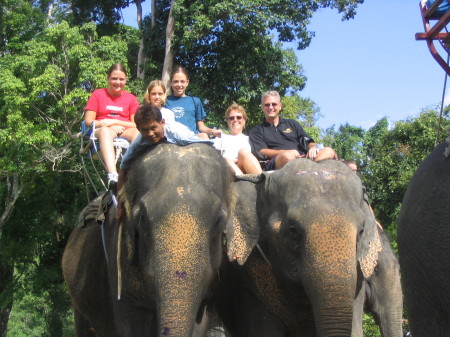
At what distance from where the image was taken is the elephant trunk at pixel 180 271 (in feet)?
15.3

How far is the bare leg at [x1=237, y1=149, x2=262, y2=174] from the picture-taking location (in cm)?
703

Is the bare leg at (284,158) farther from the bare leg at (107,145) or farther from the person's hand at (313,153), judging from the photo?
the bare leg at (107,145)

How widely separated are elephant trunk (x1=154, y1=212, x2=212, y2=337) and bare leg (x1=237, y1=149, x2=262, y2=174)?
210 cm

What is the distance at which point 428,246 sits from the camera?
3.22m

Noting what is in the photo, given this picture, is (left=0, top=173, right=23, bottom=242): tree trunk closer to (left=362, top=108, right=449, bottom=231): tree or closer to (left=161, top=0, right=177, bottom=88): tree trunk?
(left=161, top=0, right=177, bottom=88): tree trunk

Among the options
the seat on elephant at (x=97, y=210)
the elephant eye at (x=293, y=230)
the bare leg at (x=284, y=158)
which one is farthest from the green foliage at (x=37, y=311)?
the elephant eye at (x=293, y=230)

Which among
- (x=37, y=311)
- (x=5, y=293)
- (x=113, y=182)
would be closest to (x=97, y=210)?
(x=113, y=182)

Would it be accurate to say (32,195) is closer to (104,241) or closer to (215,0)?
(215,0)

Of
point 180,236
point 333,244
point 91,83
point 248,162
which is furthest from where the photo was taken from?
point 91,83

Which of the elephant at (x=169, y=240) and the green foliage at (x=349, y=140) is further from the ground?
the green foliage at (x=349, y=140)

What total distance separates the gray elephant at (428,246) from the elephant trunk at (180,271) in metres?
1.67

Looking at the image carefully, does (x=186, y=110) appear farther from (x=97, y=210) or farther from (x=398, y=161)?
(x=398, y=161)

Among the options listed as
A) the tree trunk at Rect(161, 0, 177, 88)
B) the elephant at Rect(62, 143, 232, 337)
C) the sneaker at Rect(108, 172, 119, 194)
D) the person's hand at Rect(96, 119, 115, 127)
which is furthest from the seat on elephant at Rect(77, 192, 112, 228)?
the tree trunk at Rect(161, 0, 177, 88)

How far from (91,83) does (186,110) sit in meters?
12.8
